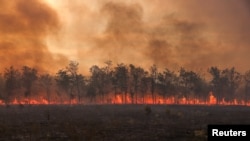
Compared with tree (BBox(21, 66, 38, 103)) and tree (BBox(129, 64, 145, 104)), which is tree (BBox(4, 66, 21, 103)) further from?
tree (BBox(129, 64, 145, 104))

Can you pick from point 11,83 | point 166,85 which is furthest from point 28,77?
point 166,85

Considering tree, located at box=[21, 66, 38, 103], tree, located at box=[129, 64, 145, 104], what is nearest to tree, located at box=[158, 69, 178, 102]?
tree, located at box=[129, 64, 145, 104]

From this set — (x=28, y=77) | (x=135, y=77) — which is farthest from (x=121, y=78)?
(x=28, y=77)

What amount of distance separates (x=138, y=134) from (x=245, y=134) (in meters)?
25.0

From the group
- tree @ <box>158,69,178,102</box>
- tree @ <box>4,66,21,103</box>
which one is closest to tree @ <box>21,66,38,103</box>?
tree @ <box>4,66,21,103</box>

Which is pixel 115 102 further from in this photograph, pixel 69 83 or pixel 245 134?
pixel 245 134

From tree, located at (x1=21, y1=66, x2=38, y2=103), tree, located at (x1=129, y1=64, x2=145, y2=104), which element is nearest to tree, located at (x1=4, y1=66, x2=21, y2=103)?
tree, located at (x1=21, y1=66, x2=38, y2=103)

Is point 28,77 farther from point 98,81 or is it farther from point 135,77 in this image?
point 135,77

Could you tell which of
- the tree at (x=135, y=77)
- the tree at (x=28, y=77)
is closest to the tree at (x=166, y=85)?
the tree at (x=135, y=77)

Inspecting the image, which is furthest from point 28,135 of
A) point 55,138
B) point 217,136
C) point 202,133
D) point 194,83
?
point 194,83

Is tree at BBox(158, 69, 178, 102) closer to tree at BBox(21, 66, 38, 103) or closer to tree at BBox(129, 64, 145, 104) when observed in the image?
tree at BBox(129, 64, 145, 104)

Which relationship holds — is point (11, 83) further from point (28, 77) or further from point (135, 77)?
point (135, 77)

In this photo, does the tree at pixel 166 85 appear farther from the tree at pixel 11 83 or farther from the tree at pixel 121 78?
the tree at pixel 11 83

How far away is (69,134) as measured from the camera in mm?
43875
